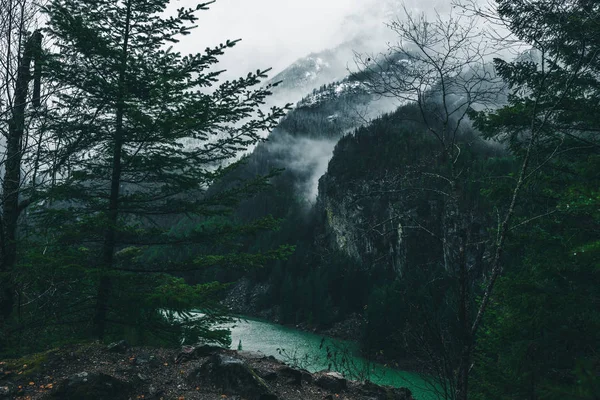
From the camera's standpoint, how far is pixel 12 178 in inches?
258

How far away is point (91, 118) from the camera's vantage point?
669 centimetres

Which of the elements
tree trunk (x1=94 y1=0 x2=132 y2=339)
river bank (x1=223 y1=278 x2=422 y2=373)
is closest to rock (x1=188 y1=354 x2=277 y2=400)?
tree trunk (x1=94 y1=0 x2=132 y2=339)

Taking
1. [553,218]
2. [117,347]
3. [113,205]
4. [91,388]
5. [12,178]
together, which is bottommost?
[91,388]

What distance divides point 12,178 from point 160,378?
14.9ft

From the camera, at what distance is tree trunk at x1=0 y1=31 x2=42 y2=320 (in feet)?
20.2

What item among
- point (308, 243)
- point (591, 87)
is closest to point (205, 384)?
point (591, 87)

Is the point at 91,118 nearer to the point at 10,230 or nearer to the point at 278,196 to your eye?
the point at 10,230

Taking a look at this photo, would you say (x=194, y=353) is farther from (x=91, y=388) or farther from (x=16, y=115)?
(x=16, y=115)

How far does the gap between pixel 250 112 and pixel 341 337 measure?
197 ft

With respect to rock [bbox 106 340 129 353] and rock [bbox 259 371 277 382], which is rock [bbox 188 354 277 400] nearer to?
rock [bbox 259 371 277 382]

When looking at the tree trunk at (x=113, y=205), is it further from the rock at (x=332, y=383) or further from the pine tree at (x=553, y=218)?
the pine tree at (x=553, y=218)

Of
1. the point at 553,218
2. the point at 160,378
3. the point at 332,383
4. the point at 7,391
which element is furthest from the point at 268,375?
the point at 553,218

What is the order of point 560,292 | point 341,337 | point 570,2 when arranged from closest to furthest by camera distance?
point 570,2 → point 560,292 → point 341,337

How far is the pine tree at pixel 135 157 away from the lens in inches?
257
